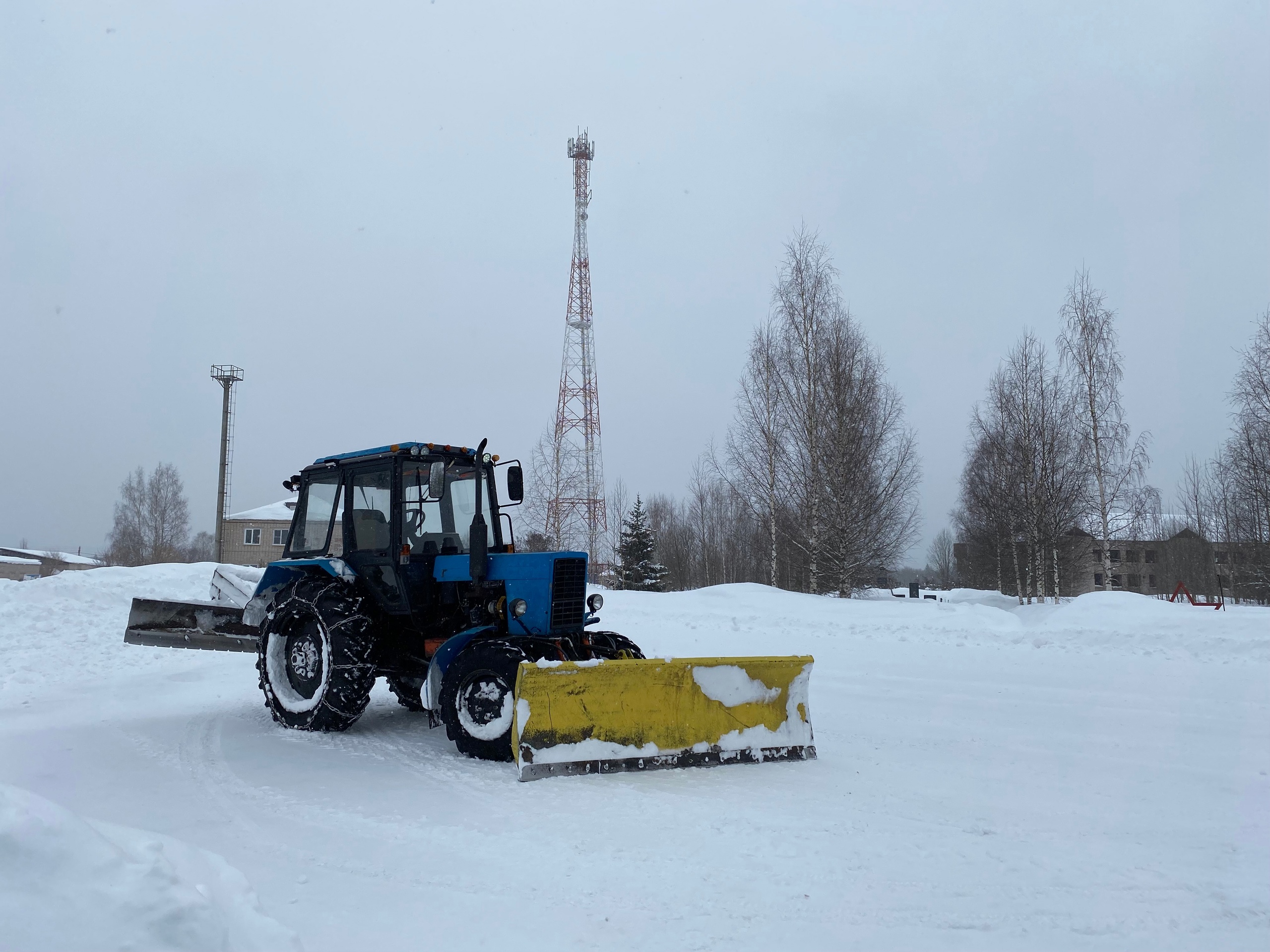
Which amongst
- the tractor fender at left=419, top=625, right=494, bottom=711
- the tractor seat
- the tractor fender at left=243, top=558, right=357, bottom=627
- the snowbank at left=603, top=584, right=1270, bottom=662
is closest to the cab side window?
the tractor seat

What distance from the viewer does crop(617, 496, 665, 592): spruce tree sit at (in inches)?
1086

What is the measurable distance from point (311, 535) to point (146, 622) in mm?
2129

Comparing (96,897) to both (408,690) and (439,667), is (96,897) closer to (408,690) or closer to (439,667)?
(439,667)

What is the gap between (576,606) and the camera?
6.66 metres

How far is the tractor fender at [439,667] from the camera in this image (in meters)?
5.90

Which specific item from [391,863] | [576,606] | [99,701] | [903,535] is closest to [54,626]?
[99,701]

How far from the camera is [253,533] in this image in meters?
33.3

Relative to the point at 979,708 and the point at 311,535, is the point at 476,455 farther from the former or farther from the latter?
the point at 979,708

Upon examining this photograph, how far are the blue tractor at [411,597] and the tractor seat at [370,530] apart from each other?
0.01 meters

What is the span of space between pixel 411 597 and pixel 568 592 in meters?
1.36

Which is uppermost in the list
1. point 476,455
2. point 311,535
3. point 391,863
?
point 476,455

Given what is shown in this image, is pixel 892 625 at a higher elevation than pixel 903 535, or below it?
below

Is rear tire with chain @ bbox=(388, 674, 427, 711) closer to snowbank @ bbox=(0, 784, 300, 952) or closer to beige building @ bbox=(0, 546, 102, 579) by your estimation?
snowbank @ bbox=(0, 784, 300, 952)

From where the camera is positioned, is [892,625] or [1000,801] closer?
[1000,801]
